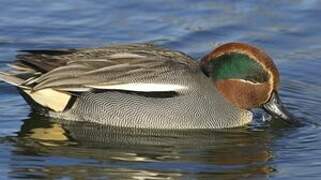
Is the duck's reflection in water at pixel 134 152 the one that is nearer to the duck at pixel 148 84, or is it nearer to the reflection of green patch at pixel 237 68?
the duck at pixel 148 84

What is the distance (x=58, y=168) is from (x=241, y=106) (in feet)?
6.59

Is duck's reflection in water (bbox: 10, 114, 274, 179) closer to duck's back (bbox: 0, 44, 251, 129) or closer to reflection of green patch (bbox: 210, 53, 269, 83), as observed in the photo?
duck's back (bbox: 0, 44, 251, 129)

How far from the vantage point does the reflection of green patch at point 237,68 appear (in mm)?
A: 9961

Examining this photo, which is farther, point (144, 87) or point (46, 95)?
point (46, 95)

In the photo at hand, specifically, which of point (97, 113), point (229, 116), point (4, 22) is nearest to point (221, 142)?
point (229, 116)

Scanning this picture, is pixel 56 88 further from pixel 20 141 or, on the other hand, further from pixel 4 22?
pixel 4 22

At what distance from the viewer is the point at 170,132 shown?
9914mm

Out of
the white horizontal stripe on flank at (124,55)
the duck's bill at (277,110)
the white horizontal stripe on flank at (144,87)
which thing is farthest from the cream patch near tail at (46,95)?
the duck's bill at (277,110)

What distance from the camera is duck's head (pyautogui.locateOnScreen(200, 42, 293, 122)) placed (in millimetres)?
9930

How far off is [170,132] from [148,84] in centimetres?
45

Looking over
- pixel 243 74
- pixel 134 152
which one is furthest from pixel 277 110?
pixel 134 152

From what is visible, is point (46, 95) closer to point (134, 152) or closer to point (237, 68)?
point (134, 152)

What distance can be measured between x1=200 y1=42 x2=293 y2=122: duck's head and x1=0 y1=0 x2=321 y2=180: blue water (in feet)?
0.89

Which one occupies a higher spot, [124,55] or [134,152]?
[124,55]
